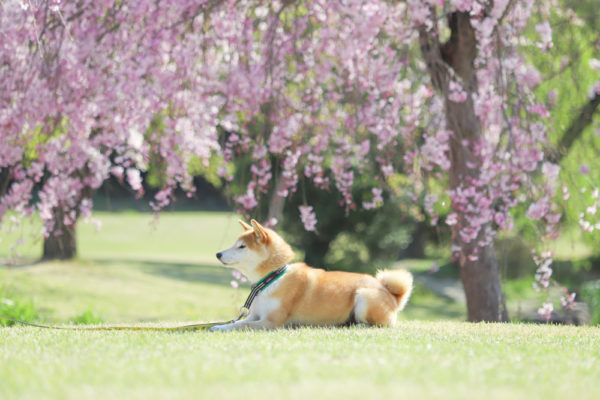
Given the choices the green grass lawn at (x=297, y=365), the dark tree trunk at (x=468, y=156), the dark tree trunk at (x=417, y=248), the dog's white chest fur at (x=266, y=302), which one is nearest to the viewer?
the green grass lawn at (x=297, y=365)

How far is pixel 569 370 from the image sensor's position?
405cm

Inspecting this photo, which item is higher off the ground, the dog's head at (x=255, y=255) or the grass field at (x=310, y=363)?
the dog's head at (x=255, y=255)

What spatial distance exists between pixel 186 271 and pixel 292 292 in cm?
1423

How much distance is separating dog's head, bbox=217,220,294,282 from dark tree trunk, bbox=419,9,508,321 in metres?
3.02

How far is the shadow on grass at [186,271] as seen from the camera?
59.0 feet

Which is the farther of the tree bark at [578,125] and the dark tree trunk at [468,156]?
the tree bark at [578,125]

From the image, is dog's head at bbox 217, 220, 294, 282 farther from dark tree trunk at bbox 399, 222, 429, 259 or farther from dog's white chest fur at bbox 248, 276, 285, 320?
dark tree trunk at bbox 399, 222, 429, 259

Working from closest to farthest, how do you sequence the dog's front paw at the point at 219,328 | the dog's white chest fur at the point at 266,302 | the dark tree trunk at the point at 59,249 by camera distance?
the dog's front paw at the point at 219,328 → the dog's white chest fur at the point at 266,302 → the dark tree trunk at the point at 59,249

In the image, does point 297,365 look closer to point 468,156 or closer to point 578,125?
point 468,156

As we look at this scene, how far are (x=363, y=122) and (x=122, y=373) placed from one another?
4681 mm

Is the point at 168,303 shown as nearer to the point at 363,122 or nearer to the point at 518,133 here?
the point at 363,122

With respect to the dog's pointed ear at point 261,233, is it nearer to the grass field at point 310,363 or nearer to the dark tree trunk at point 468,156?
the grass field at point 310,363

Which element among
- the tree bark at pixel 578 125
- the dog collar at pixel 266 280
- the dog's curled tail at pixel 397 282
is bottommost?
the dog's curled tail at pixel 397 282

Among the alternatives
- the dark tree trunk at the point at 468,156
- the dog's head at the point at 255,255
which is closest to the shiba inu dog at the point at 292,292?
the dog's head at the point at 255,255
